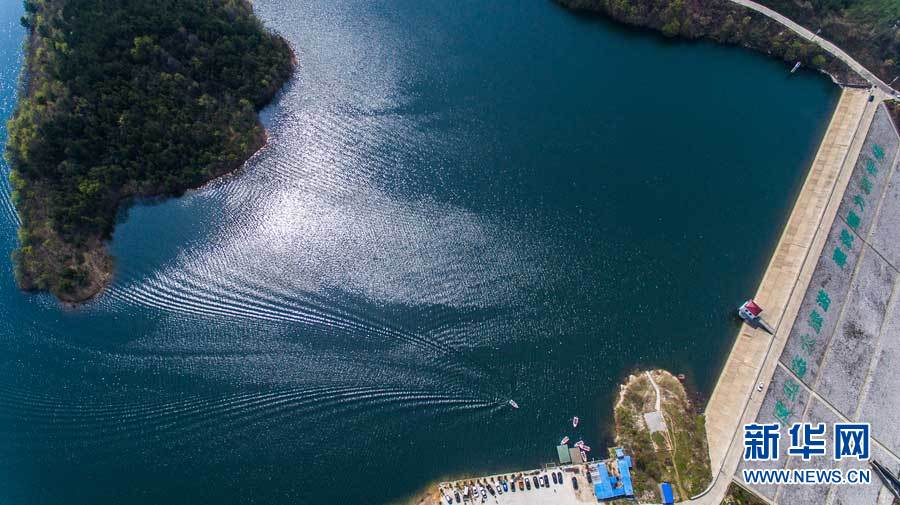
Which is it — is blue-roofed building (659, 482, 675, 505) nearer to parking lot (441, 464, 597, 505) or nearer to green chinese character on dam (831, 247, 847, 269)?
parking lot (441, 464, 597, 505)

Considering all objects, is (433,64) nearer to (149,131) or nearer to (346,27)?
(346,27)

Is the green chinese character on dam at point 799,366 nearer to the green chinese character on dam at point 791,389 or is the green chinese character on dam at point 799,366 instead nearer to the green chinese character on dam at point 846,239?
the green chinese character on dam at point 791,389

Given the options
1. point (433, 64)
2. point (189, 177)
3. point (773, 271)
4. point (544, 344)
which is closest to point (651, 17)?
point (433, 64)

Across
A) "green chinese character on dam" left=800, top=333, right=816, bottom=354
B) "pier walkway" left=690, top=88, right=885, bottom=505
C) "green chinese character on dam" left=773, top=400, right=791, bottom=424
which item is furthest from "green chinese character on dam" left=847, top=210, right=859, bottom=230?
"green chinese character on dam" left=773, top=400, right=791, bottom=424

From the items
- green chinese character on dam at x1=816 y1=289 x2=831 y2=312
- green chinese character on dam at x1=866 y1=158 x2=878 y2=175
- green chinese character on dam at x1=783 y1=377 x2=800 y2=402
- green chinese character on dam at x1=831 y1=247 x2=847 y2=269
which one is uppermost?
green chinese character on dam at x1=866 y1=158 x2=878 y2=175

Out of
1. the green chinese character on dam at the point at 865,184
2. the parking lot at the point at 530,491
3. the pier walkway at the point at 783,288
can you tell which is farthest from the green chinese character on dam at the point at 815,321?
the parking lot at the point at 530,491

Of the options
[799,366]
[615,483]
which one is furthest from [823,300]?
[615,483]
